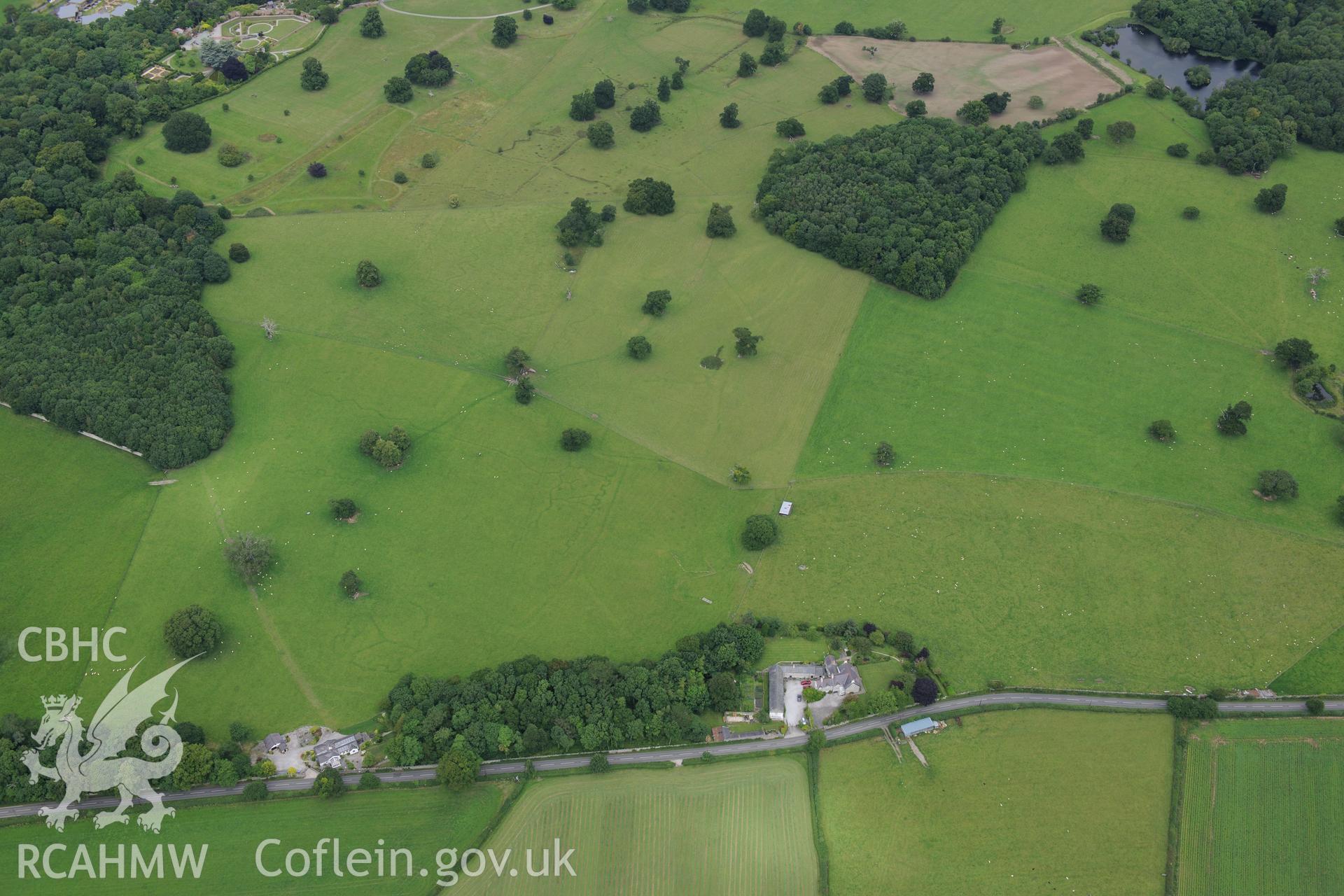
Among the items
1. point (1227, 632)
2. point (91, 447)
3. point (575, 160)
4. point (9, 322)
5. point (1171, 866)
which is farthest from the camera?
point (575, 160)

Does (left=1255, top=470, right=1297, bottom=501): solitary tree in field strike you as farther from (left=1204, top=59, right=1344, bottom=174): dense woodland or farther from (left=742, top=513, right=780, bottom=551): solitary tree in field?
(left=1204, top=59, right=1344, bottom=174): dense woodland

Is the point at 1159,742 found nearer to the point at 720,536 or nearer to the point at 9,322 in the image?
the point at 720,536

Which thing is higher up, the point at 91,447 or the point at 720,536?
the point at 91,447

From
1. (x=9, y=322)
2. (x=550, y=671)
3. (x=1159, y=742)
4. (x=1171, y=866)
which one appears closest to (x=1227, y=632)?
(x=1159, y=742)

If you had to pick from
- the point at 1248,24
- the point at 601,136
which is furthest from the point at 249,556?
the point at 1248,24

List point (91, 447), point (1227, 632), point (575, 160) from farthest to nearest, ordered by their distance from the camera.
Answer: point (575, 160), point (91, 447), point (1227, 632)

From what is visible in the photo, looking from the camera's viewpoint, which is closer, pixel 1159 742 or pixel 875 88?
pixel 1159 742

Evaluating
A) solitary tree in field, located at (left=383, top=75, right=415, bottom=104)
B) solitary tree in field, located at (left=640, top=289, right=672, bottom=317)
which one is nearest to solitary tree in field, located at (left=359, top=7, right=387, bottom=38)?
solitary tree in field, located at (left=383, top=75, right=415, bottom=104)
